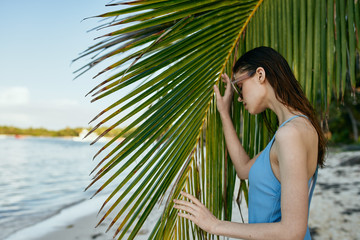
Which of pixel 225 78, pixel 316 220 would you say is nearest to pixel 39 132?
pixel 316 220

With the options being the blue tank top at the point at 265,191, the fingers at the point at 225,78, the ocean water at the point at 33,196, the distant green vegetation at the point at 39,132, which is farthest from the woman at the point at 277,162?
the distant green vegetation at the point at 39,132

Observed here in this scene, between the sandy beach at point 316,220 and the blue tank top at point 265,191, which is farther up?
the blue tank top at point 265,191

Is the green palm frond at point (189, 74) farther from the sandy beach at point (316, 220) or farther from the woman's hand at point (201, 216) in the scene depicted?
the sandy beach at point (316, 220)

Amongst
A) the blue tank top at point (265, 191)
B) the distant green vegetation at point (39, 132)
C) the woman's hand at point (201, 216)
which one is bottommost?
the distant green vegetation at point (39, 132)

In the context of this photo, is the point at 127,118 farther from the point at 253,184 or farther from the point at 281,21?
the point at 281,21

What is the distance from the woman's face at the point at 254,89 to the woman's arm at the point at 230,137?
0.19 m

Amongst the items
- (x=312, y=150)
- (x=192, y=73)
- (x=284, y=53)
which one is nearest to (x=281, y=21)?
(x=284, y=53)

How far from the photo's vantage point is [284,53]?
134cm

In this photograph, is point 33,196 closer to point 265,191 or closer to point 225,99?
point 225,99

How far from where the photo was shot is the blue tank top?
1012 millimetres

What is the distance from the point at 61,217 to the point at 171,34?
7.59 meters

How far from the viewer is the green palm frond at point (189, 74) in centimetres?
103

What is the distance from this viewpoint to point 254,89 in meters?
→ 1.13

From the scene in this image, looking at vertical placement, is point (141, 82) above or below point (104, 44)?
below
